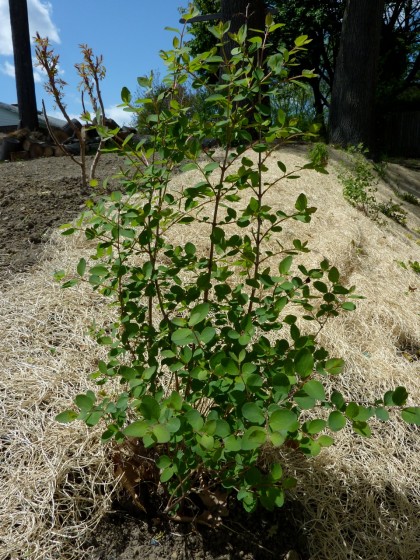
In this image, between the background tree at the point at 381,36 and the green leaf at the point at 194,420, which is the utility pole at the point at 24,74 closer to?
the background tree at the point at 381,36

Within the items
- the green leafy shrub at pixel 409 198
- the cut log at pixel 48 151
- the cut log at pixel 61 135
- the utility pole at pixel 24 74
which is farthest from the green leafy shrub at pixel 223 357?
the utility pole at pixel 24 74

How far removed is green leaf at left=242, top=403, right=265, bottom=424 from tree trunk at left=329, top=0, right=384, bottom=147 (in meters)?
8.18

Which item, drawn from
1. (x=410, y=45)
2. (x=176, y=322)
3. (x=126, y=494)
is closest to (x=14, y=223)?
(x=126, y=494)

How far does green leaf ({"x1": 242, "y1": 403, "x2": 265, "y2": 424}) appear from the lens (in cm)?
108

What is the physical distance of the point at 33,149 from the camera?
362 inches

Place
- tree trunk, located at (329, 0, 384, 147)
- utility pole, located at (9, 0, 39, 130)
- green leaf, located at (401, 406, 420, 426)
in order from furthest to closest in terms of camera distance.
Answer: utility pole, located at (9, 0, 39, 130)
tree trunk, located at (329, 0, 384, 147)
green leaf, located at (401, 406, 420, 426)

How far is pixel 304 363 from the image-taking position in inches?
45.4

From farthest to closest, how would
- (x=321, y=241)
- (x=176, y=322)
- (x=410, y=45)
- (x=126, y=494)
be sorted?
(x=410, y=45) < (x=321, y=241) < (x=126, y=494) < (x=176, y=322)

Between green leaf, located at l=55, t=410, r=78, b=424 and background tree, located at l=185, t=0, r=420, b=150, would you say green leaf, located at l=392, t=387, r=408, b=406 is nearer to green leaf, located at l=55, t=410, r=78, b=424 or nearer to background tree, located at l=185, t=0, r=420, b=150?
green leaf, located at l=55, t=410, r=78, b=424

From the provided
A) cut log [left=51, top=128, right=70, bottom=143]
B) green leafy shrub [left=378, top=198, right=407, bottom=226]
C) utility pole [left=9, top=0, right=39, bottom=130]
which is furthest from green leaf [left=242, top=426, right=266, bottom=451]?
utility pole [left=9, top=0, right=39, bottom=130]

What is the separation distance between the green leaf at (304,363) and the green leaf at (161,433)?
0.34 meters

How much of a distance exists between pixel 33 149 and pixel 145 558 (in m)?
8.96

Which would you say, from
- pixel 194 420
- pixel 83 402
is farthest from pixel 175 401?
pixel 83 402

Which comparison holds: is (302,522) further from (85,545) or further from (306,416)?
(85,545)
